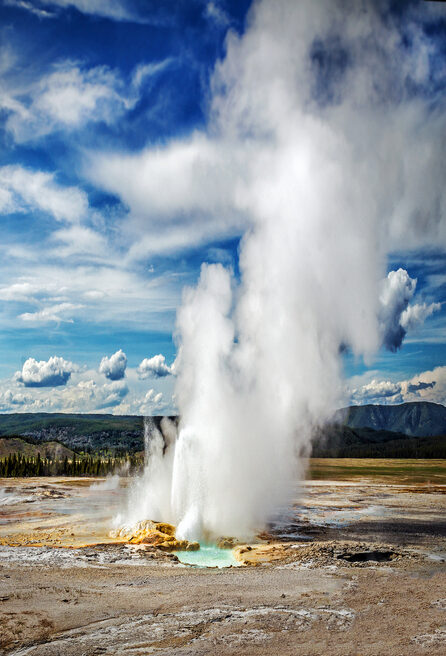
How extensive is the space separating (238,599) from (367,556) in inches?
372

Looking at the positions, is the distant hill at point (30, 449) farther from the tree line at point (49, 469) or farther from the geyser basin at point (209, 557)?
the geyser basin at point (209, 557)

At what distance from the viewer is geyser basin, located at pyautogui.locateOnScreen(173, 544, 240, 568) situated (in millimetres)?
21250

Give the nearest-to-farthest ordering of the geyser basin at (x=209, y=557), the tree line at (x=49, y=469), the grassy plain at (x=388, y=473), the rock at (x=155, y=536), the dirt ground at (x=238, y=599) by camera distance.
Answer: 1. the dirt ground at (x=238, y=599)
2. the geyser basin at (x=209, y=557)
3. the rock at (x=155, y=536)
4. the grassy plain at (x=388, y=473)
5. the tree line at (x=49, y=469)

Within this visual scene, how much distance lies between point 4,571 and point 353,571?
14.0m

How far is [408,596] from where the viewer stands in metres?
15.3

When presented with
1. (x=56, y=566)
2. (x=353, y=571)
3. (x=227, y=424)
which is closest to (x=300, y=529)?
(x=227, y=424)

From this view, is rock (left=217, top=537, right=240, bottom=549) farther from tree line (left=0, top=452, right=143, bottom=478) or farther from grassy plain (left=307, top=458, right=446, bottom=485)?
tree line (left=0, top=452, right=143, bottom=478)

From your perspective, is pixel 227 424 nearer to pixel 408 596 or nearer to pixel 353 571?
pixel 353 571

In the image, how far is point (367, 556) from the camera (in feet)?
71.1

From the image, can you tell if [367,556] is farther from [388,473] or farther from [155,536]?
[388,473]

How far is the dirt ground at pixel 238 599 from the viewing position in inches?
455

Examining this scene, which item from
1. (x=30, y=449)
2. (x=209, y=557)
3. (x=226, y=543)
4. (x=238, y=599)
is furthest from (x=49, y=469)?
(x=238, y=599)

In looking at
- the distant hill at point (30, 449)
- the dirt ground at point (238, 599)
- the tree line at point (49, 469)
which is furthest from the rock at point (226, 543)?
the distant hill at point (30, 449)

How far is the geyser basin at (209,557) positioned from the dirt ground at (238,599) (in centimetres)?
96
